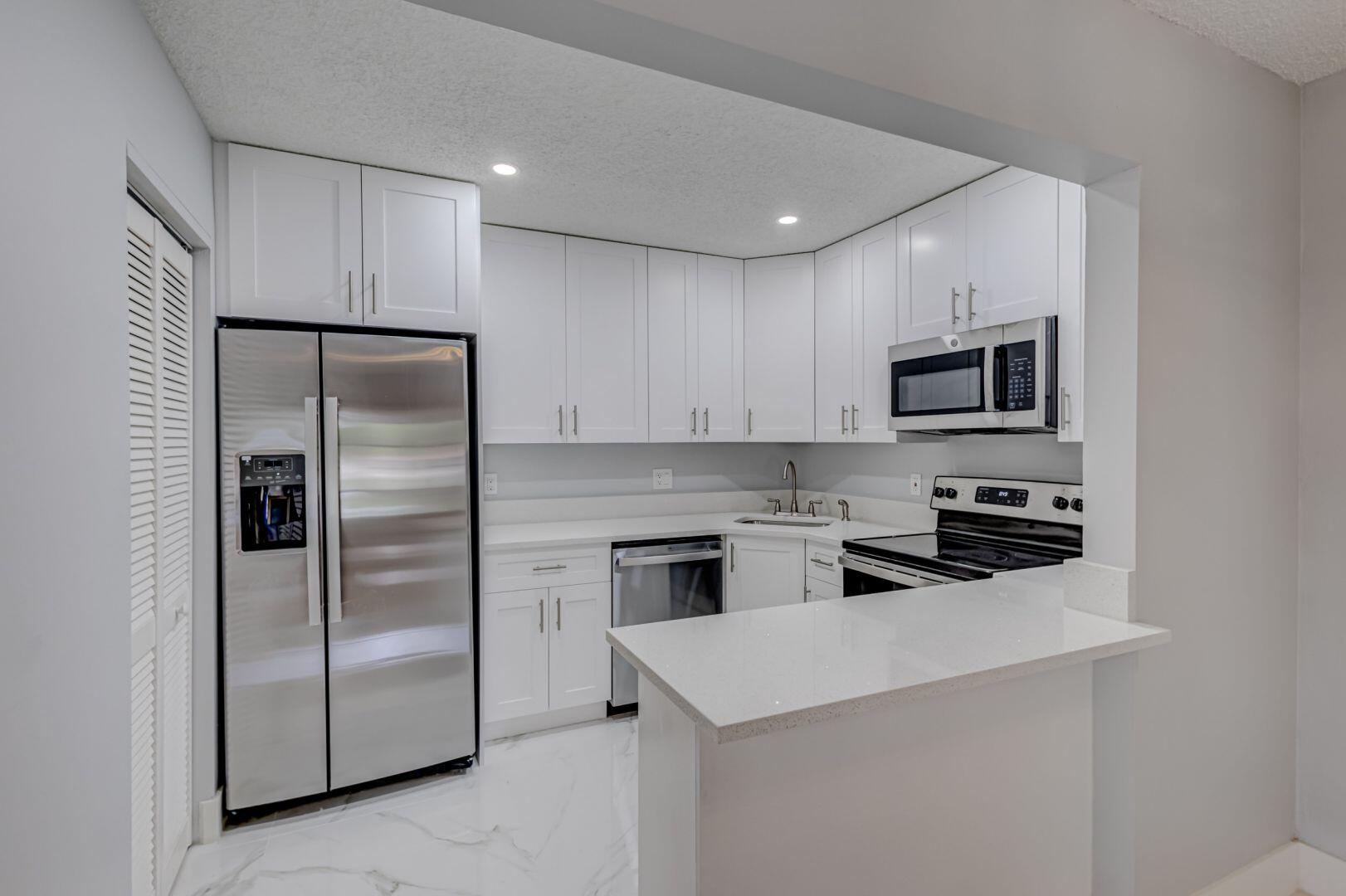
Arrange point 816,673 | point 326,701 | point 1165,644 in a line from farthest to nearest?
point 326,701 < point 1165,644 < point 816,673

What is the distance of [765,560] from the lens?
10.5 feet

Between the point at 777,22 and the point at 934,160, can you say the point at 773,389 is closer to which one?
the point at 934,160

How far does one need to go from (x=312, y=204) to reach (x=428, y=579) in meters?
1.50

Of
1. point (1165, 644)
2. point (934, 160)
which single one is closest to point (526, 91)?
point (934, 160)

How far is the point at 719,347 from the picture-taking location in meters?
3.63

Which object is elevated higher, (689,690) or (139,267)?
(139,267)

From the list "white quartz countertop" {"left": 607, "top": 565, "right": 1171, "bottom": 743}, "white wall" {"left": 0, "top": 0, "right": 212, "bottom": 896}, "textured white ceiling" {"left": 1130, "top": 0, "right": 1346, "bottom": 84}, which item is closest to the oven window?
"white quartz countertop" {"left": 607, "top": 565, "right": 1171, "bottom": 743}

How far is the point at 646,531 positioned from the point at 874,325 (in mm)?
1538

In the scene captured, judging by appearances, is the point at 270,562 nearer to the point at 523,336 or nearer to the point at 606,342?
the point at 523,336

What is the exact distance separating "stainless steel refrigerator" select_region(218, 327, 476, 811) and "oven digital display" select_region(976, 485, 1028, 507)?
2.22m

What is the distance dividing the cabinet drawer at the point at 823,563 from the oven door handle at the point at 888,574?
0.09 m

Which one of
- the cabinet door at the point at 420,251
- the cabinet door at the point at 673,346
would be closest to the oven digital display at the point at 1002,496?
the cabinet door at the point at 673,346

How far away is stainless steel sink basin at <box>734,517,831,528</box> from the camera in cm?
345

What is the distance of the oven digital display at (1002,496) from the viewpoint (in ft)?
8.46
